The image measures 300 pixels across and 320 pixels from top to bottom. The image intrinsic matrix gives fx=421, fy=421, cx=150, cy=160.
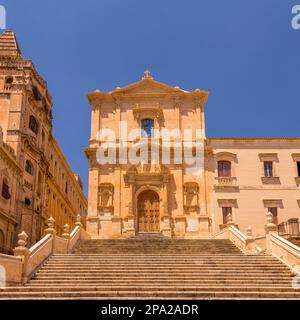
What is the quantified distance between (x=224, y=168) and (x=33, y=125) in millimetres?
15909

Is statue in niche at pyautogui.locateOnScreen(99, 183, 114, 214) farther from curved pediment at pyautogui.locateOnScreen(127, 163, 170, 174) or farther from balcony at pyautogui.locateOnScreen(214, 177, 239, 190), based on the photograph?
balcony at pyautogui.locateOnScreen(214, 177, 239, 190)

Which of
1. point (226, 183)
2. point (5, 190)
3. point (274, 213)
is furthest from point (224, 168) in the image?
point (5, 190)

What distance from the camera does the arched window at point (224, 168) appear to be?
28.3 m

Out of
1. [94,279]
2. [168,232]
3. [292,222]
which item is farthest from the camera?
[168,232]

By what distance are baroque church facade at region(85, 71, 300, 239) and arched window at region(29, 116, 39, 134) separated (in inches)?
259

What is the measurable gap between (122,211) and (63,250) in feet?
30.0

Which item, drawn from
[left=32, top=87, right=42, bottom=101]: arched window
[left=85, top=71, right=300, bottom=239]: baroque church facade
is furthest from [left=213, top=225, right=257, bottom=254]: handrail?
[left=32, top=87, right=42, bottom=101]: arched window

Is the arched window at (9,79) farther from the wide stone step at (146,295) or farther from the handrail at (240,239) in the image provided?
the wide stone step at (146,295)

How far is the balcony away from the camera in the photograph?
2781cm

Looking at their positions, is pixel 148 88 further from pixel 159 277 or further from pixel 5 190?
pixel 159 277

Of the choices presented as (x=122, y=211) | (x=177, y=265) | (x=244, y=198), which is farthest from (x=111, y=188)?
(x=177, y=265)

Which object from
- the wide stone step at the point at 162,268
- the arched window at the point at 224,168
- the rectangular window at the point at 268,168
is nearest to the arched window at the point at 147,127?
the arched window at the point at 224,168
